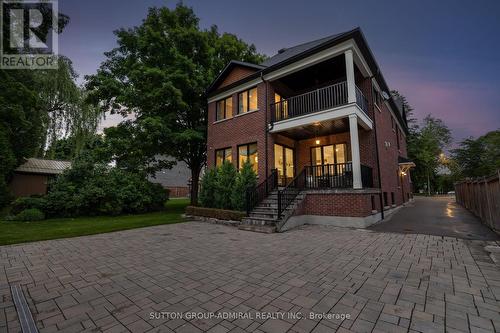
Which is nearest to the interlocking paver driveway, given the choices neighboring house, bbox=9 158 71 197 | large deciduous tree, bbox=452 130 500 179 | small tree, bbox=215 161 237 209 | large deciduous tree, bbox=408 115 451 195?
small tree, bbox=215 161 237 209

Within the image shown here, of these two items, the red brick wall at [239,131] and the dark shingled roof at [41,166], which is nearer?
the red brick wall at [239,131]

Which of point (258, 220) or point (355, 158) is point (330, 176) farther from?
point (258, 220)

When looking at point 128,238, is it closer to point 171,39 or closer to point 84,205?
point 84,205

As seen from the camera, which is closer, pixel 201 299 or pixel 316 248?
pixel 201 299

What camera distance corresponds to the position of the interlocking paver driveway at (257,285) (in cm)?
240

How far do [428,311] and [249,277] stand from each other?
2438 millimetres

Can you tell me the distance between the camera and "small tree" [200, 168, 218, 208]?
Answer: 11.5 m

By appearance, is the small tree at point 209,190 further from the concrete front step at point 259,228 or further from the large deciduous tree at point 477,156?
the large deciduous tree at point 477,156

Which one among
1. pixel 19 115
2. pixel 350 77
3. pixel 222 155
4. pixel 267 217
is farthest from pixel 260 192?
pixel 19 115

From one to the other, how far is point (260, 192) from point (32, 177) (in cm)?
2262

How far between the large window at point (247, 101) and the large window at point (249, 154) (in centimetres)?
218

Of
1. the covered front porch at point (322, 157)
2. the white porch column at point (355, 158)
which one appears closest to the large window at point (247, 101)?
the covered front porch at point (322, 157)

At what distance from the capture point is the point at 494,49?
59.5 meters

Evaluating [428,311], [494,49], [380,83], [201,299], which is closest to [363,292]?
[428,311]
